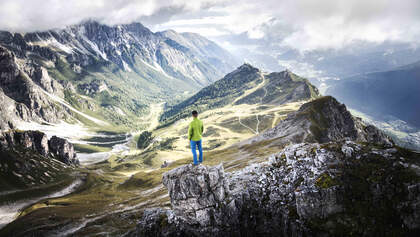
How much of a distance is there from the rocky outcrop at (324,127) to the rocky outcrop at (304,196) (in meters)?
71.8

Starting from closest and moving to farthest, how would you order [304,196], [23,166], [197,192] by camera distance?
1. [304,196]
2. [197,192]
3. [23,166]

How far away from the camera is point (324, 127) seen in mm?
115938

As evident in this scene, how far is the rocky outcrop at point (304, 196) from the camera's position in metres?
29.6

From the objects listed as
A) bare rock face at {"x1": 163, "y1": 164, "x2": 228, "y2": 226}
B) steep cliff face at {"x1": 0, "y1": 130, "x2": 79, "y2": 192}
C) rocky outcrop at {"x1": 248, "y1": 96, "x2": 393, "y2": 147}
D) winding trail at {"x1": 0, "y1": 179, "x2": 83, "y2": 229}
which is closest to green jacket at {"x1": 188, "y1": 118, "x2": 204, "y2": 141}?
bare rock face at {"x1": 163, "y1": 164, "x2": 228, "y2": 226}

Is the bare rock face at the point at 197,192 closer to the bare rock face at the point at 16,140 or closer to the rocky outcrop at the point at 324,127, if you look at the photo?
the rocky outcrop at the point at 324,127

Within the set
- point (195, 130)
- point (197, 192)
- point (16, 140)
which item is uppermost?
point (16, 140)

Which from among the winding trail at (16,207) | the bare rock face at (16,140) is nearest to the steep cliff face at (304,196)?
the winding trail at (16,207)

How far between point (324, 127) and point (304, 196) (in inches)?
3625

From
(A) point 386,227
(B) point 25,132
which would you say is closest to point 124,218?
(A) point 386,227

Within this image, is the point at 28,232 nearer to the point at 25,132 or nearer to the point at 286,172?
the point at 286,172

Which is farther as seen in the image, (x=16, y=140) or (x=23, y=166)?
(x=16, y=140)

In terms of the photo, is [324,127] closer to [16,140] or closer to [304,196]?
[304,196]

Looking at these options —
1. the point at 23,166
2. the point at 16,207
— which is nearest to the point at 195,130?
the point at 16,207

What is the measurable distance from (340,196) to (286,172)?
855 centimetres
